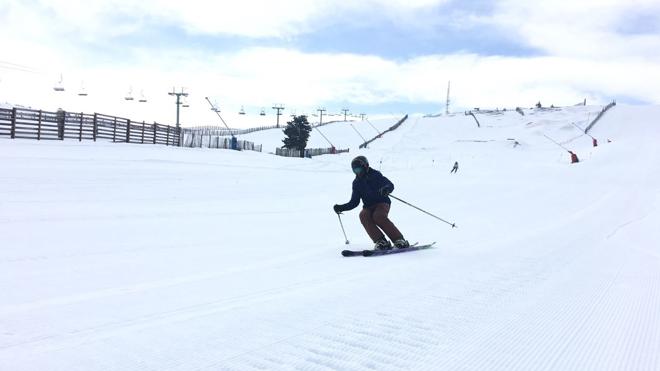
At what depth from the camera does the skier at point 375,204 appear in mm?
7910

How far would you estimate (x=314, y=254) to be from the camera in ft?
25.1

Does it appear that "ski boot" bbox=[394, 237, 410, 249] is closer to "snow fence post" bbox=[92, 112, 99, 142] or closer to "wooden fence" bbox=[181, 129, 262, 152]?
"snow fence post" bbox=[92, 112, 99, 142]

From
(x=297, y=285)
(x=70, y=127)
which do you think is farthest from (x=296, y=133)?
(x=297, y=285)

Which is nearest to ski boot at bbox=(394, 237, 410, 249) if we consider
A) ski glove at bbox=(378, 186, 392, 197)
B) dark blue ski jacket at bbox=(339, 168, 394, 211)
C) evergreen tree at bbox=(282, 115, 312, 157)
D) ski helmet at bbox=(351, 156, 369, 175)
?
dark blue ski jacket at bbox=(339, 168, 394, 211)

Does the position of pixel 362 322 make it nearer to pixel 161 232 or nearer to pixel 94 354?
pixel 94 354

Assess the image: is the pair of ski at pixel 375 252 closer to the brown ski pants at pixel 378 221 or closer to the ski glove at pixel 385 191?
the brown ski pants at pixel 378 221

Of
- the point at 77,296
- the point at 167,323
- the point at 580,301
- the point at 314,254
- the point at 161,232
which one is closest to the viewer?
the point at 167,323

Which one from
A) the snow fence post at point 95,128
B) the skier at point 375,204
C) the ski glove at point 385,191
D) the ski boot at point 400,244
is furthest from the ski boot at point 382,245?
the snow fence post at point 95,128

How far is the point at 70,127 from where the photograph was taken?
2711 centimetres

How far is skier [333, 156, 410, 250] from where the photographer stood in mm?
7910

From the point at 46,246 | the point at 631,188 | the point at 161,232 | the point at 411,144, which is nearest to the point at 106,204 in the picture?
the point at 161,232

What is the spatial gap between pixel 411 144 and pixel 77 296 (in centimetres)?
6687

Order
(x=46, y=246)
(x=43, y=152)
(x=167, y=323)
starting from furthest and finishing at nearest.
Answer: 1. (x=43, y=152)
2. (x=46, y=246)
3. (x=167, y=323)

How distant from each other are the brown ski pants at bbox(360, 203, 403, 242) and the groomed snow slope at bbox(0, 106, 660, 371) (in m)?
0.63
